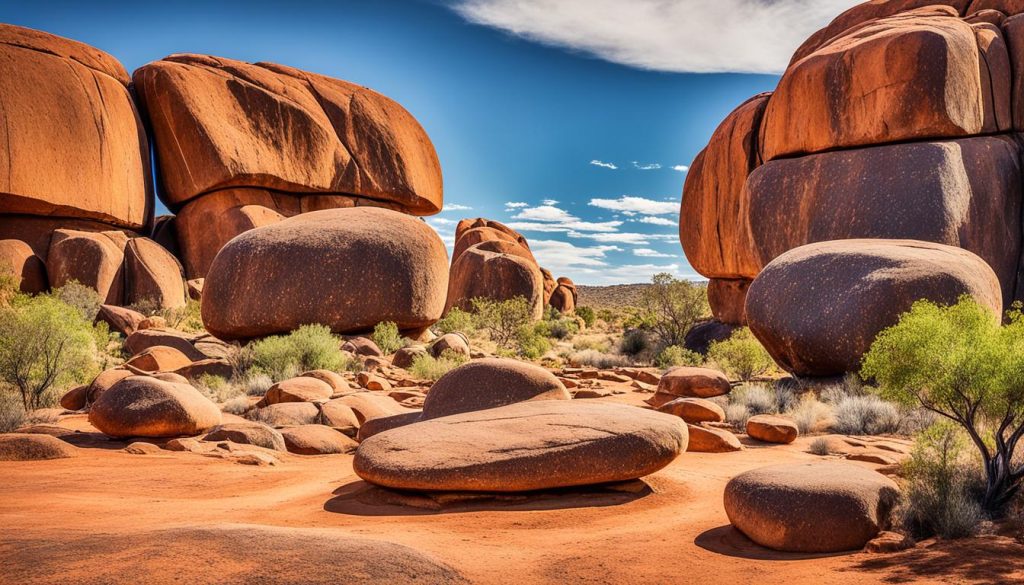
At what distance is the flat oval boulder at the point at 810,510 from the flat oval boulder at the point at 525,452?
46.6 inches

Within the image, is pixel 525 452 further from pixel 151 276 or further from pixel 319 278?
pixel 151 276

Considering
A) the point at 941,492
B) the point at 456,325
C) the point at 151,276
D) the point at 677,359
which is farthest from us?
the point at 456,325

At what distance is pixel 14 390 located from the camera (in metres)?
10.8

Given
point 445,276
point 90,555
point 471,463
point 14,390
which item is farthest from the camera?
point 445,276

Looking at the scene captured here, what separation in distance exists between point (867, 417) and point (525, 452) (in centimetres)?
557

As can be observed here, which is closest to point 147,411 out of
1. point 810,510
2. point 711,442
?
point 711,442

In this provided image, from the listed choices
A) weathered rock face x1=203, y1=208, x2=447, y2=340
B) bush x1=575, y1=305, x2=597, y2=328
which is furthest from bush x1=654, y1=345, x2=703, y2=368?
bush x1=575, y1=305, x2=597, y2=328

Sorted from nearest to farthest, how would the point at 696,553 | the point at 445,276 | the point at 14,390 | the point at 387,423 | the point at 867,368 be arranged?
the point at 696,553, the point at 867,368, the point at 387,423, the point at 14,390, the point at 445,276

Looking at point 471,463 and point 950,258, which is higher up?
point 950,258

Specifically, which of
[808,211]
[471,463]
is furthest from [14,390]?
[808,211]

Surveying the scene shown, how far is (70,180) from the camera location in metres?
24.1

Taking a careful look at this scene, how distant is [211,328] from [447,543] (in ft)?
44.3

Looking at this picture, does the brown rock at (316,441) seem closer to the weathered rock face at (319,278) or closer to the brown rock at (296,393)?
the brown rock at (296,393)

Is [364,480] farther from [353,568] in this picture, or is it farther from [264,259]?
[264,259]
